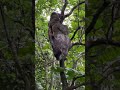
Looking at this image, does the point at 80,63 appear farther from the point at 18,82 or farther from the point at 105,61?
the point at 18,82

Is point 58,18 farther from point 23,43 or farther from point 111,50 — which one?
point 111,50

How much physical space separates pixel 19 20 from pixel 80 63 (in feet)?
4.13

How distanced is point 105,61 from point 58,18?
48cm

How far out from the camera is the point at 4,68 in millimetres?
1759

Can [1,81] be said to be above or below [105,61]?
below

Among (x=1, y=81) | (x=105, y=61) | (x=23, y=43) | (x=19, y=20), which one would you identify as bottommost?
(x=1, y=81)

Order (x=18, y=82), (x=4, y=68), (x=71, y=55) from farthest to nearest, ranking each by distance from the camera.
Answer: (x=71, y=55) < (x=18, y=82) < (x=4, y=68)

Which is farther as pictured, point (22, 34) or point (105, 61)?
point (105, 61)

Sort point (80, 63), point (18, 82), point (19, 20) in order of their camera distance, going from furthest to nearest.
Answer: point (80, 63), point (18, 82), point (19, 20)

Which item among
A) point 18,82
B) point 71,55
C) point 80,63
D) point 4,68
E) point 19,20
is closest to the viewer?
point 19,20

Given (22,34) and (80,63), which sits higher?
(22,34)

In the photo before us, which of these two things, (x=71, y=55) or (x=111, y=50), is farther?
(x=71, y=55)

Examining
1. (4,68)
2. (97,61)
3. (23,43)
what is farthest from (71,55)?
(4,68)

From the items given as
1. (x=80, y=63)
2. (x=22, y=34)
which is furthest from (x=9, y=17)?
(x=80, y=63)
